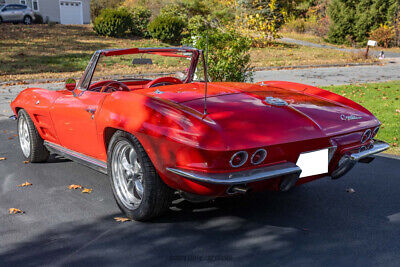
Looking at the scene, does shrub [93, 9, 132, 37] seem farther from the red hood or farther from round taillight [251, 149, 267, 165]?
round taillight [251, 149, 267, 165]

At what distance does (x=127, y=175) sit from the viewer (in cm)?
378

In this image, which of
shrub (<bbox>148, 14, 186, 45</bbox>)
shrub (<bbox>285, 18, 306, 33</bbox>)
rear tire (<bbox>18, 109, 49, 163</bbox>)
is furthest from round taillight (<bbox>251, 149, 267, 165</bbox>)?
shrub (<bbox>285, 18, 306, 33</bbox>)

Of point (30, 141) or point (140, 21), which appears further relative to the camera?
point (140, 21)

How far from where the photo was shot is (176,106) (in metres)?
3.46

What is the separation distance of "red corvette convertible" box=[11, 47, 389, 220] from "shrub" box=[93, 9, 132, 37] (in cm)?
2221

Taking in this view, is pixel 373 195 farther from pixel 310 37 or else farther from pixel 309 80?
pixel 310 37

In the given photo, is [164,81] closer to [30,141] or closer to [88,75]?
[88,75]

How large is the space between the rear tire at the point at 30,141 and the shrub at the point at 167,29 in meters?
20.0

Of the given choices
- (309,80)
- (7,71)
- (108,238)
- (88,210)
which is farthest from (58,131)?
(7,71)

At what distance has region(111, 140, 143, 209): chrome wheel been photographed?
12.1ft

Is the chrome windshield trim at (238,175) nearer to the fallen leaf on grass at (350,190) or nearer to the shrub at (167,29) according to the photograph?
the fallen leaf on grass at (350,190)

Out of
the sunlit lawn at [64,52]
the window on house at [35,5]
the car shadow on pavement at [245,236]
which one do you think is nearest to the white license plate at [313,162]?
the car shadow on pavement at [245,236]

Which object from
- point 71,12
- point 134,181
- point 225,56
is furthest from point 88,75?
point 71,12

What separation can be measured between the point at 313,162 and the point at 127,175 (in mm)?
1502
